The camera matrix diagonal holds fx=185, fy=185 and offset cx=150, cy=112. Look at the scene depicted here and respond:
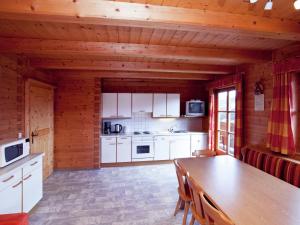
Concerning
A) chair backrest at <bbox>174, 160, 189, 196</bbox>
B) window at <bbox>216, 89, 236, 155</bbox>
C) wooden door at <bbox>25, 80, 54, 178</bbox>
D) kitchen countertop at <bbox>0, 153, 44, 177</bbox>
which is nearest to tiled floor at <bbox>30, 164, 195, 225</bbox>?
chair backrest at <bbox>174, 160, 189, 196</bbox>

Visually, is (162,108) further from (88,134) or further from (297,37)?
(297,37)

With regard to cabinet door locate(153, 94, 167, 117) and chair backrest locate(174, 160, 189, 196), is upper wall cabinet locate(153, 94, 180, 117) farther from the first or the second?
chair backrest locate(174, 160, 189, 196)

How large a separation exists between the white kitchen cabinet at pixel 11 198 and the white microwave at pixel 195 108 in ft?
13.7

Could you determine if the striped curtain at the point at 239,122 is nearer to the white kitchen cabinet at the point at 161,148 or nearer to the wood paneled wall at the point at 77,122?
the white kitchen cabinet at the point at 161,148

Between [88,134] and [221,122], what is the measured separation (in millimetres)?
3469

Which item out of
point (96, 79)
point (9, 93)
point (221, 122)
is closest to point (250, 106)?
point (221, 122)

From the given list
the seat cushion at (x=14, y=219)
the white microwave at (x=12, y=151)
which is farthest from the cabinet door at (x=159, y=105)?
the seat cushion at (x=14, y=219)

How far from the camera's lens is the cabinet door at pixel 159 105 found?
5242 millimetres

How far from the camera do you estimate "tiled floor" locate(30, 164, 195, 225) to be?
2535mm

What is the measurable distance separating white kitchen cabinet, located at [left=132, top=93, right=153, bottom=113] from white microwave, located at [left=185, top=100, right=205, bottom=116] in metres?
1.07

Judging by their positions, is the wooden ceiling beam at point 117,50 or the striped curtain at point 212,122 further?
the striped curtain at point 212,122

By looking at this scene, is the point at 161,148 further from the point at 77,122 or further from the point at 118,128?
the point at 77,122

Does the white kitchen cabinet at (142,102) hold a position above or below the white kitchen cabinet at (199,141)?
above

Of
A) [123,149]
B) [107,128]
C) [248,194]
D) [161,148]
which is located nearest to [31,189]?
[123,149]
